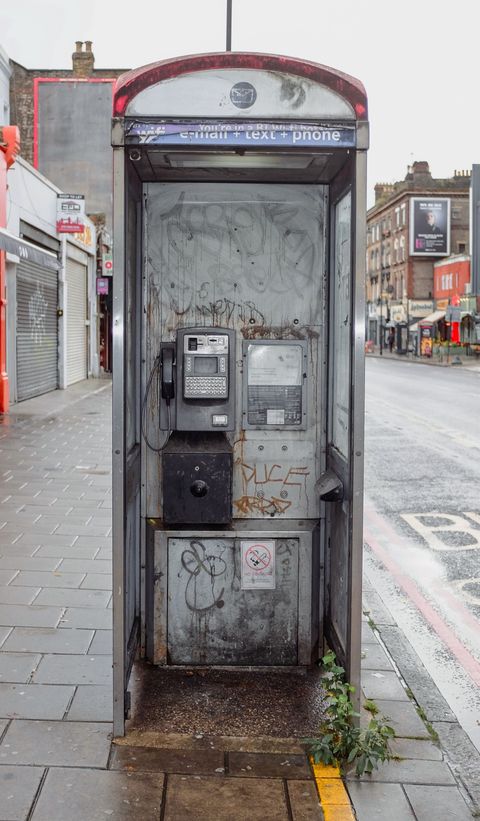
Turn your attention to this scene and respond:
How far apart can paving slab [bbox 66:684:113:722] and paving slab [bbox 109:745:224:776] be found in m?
0.35

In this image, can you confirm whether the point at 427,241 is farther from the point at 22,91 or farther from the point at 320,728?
the point at 320,728

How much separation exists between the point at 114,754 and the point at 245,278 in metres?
2.60

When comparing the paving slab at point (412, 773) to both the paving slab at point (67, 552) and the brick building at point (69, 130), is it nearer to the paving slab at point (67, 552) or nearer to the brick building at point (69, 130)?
the paving slab at point (67, 552)

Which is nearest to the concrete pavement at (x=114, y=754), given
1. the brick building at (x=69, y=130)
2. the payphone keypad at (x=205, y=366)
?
the payphone keypad at (x=205, y=366)

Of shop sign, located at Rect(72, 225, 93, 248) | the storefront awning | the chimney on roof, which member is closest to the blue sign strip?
the storefront awning

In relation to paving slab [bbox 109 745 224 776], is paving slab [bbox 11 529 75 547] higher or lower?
higher

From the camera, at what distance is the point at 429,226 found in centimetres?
7112

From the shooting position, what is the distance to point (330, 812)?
345cm

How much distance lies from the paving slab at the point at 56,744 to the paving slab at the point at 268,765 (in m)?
0.57

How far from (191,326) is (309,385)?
0.75 meters

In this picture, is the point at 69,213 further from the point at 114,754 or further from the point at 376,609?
the point at 114,754

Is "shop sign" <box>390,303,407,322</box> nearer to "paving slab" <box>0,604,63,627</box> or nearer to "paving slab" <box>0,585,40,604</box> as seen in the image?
"paving slab" <box>0,585,40,604</box>

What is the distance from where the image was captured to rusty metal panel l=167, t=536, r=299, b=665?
488 centimetres

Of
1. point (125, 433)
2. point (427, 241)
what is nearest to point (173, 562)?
point (125, 433)
